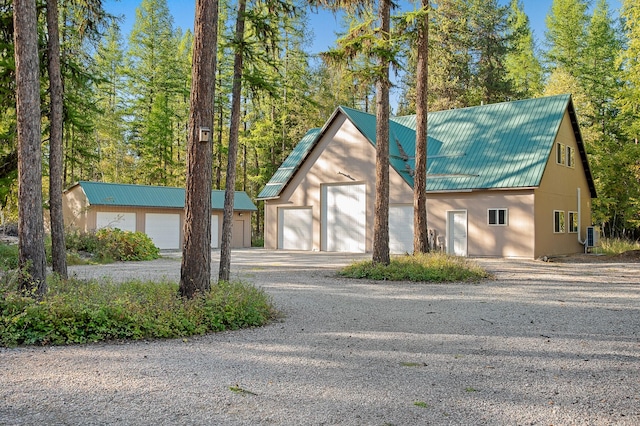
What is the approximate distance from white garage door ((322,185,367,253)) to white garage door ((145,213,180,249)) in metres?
8.43

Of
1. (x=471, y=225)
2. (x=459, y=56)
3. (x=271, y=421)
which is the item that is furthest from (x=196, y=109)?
(x=459, y=56)

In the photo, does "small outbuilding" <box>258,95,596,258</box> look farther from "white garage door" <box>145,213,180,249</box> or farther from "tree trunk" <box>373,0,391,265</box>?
"tree trunk" <box>373,0,391,265</box>

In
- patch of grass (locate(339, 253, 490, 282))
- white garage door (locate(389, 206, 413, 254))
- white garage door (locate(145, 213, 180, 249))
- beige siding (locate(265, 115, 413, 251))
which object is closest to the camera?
patch of grass (locate(339, 253, 490, 282))

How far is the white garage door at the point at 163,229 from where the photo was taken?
95.3 feet

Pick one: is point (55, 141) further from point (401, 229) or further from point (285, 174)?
point (285, 174)

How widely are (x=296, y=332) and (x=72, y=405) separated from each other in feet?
11.1

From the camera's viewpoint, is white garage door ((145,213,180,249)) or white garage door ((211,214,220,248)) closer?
white garage door ((145,213,180,249))

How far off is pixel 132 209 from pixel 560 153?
66.9 feet

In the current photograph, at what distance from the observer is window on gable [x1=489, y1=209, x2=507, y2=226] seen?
21969mm

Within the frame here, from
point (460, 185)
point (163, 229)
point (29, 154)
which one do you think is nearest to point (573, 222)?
point (460, 185)

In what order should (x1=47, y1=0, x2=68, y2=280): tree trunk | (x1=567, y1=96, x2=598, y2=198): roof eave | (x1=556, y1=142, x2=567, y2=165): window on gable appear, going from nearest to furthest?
(x1=47, y1=0, x2=68, y2=280): tree trunk
(x1=556, y1=142, x2=567, y2=165): window on gable
(x1=567, y1=96, x2=598, y2=198): roof eave

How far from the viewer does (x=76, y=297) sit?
719 centimetres

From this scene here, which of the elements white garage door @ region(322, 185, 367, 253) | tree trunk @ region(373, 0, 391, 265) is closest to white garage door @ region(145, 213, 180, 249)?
white garage door @ region(322, 185, 367, 253)

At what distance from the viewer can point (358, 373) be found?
5191 mm
